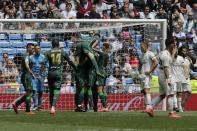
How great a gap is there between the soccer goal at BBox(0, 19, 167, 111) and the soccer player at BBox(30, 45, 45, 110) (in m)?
1.37

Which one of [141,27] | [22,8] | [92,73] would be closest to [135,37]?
[141,27]

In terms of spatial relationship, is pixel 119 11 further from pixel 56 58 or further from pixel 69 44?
pixel 56 58

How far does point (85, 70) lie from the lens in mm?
22406

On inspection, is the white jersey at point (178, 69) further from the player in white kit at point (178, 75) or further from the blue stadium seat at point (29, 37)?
the blue stadium seat at point (29, 37)

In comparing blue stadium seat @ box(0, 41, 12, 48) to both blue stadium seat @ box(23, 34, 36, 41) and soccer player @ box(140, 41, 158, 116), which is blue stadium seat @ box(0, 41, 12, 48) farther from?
soccer player @ box(140, 41, 158, 116)

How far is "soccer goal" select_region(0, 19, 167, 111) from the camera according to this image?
2495cm

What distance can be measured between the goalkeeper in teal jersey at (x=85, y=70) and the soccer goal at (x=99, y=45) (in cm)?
266

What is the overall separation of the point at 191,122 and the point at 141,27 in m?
8.77

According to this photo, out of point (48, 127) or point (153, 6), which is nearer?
point (48, 127)

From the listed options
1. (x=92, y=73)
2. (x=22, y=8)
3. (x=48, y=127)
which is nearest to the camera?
(x=48, y=127)

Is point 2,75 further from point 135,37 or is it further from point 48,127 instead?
point 48,127

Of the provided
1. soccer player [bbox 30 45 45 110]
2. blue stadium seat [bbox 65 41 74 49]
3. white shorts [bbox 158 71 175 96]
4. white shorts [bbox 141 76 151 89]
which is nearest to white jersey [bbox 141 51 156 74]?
white shorts [bbox 141 76 151 89]

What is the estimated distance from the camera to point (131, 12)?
103 feet

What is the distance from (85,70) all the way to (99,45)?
3.02 m
